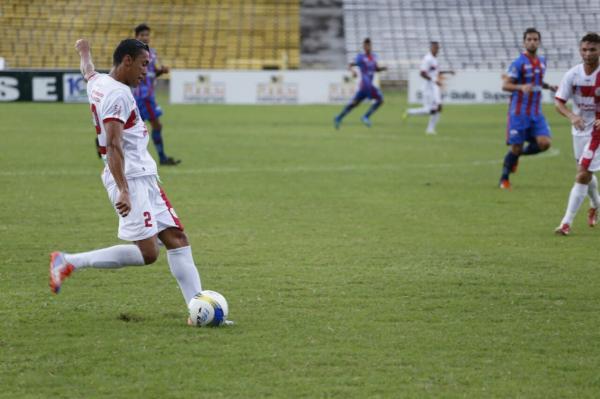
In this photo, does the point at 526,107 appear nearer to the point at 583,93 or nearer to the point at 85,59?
the point at 583,93

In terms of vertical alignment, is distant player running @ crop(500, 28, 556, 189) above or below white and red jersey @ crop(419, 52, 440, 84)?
below

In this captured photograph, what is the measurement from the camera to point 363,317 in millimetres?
6871

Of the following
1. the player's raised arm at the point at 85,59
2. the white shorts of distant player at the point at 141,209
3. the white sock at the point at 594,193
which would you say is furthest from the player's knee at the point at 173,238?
the white sock at the point at 594,193

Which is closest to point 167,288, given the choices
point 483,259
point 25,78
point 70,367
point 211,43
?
point 70,367

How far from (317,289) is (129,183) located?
2014mm

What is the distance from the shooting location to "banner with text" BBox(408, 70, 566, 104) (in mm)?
37688

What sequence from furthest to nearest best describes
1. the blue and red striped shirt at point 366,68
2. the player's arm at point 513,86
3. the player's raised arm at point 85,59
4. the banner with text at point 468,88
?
the banner with text at point 468,88, the blue and red striped shirt at point 366,68, the player's arm at point 513,86, the player's raised arm at point 85,59

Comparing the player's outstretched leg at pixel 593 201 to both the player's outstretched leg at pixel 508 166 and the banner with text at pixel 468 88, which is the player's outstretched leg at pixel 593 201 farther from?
the banner with text at pixel 468 88

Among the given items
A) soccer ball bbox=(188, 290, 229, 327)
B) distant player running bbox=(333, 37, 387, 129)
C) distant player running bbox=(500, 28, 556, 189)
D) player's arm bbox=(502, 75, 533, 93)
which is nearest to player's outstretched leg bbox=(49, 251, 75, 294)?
soccer ball bbox=(188, 290, 229, 327)

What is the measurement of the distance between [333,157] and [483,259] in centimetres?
1002

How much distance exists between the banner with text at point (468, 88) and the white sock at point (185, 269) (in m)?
31.8

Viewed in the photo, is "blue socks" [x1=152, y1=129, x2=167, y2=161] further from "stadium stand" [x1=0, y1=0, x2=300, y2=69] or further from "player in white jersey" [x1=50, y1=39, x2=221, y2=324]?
"stadium stand" [x1=0, y1=0, x2=300, y2=69]

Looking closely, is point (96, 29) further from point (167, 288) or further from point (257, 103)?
point (167, 288)

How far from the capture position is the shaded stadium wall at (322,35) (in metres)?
47.2
